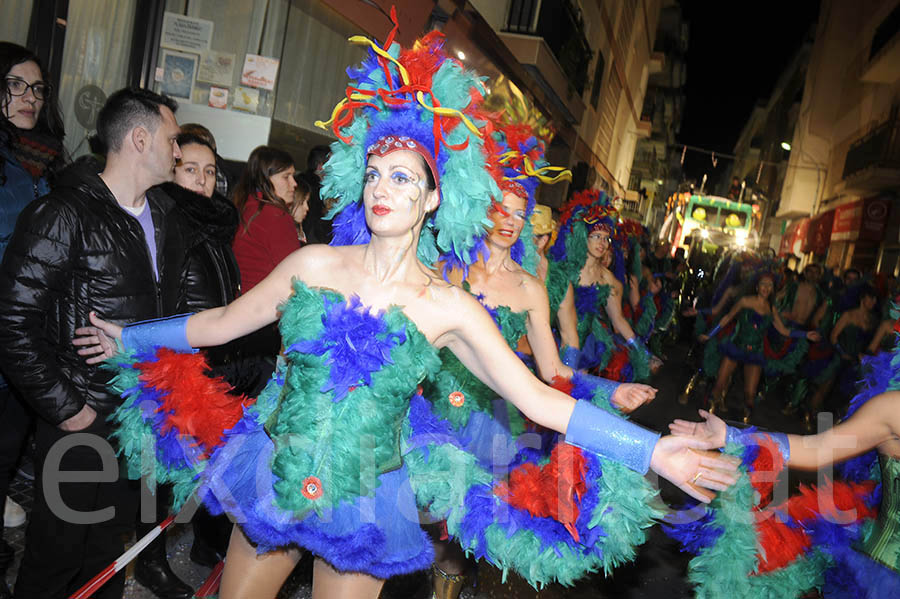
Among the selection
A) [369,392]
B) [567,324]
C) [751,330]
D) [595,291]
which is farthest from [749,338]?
[369,392]

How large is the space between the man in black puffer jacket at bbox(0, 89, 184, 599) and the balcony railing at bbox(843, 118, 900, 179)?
862 inches

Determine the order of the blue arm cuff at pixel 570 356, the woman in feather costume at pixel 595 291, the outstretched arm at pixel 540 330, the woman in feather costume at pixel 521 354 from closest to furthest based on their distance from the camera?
the woman in feather costume at pixel 521 354 < the outstretched arm at pixel 540 330 < the blue arm cuff at pixel 570 356 < the woman in feather costume at pixel 595 291

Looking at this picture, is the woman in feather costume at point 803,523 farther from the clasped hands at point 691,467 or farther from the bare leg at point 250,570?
the bare leg at point 250,570

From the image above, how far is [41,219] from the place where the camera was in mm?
2514

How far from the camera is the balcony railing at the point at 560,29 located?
495 inches

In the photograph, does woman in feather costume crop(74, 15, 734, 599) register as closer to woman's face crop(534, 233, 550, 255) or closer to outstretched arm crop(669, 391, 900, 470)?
outstretched arm crop(669, 391, 900, 470)

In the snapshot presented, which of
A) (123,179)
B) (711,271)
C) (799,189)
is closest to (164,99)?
(123,179)

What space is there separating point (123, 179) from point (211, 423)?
1059 mm

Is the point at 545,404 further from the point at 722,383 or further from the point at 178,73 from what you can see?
the point at 722,383

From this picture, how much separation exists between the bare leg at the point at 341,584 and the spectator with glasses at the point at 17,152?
67.5 inches

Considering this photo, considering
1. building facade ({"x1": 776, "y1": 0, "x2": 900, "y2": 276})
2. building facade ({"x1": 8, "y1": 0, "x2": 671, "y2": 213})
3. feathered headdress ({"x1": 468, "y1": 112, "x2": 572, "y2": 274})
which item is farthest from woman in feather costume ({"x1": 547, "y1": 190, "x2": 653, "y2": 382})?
building facade ({"x1": 776, "y1": 0, "x2": 900, "y2": 276})

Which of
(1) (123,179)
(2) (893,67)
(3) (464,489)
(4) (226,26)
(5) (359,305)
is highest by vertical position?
(2) (893,67)

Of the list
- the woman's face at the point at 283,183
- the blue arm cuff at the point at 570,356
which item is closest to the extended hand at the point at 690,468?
the blue arm cuff at the point at 570,356

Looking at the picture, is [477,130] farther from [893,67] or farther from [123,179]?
[893,67]
